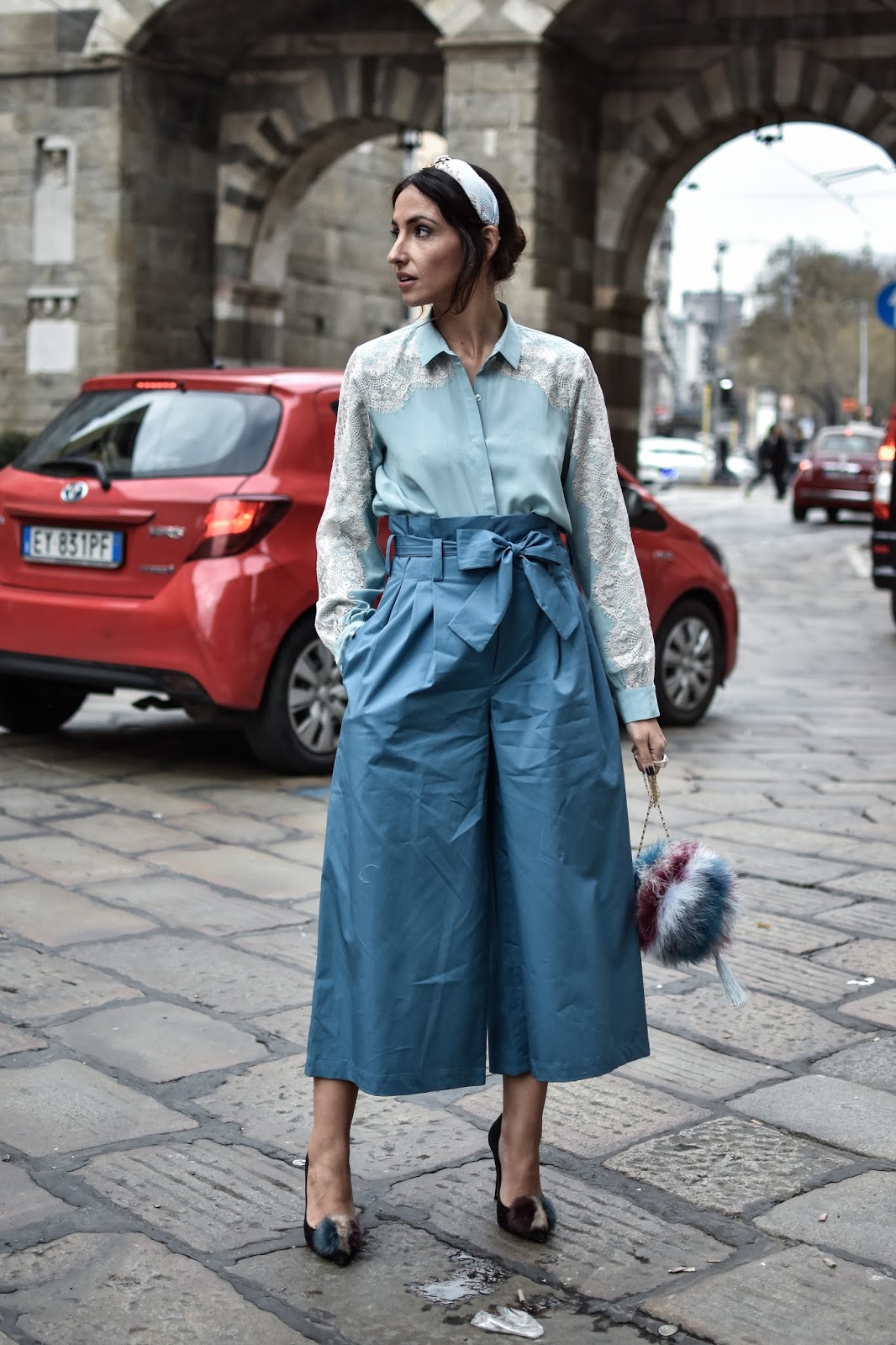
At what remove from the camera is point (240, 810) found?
6.63m

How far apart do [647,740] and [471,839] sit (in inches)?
14.6

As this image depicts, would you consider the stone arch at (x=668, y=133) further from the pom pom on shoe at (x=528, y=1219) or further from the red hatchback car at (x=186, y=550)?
the pom pom on shoe at (x=528, y=1219)

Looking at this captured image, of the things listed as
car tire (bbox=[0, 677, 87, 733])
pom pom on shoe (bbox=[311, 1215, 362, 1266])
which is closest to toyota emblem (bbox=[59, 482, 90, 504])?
car tire (bbox=[0, 677, 87, 733])

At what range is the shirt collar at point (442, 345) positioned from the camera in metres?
3.01

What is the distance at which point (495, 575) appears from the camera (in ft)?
9.81

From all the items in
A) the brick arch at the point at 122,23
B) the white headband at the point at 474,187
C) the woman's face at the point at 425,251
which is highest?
the brick arch at the point at 122,23

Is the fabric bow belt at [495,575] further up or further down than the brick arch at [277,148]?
further down

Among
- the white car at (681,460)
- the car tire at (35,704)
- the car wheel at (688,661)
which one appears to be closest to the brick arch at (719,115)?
the car wheel at (688,661)

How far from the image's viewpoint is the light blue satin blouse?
3000mm

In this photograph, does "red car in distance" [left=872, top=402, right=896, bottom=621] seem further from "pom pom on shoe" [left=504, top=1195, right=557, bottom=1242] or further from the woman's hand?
"pom pom on shoe" [left=504, top=1195, right=557, bottom=1242]

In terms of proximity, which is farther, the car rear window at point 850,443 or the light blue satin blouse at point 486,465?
the car rear window at point 850,443

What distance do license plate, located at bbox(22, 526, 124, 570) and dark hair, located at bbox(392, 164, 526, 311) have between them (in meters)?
4.12

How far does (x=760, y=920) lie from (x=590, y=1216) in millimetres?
2206

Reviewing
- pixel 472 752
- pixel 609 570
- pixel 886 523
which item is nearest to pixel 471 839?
pixel 472 752
